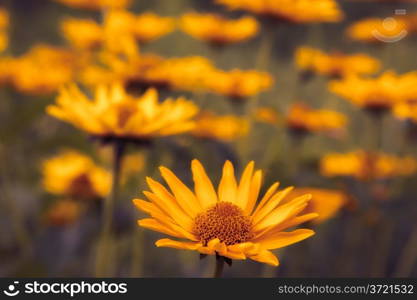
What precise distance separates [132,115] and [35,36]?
2.49m

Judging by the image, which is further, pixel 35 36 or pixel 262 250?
pixel 35 36

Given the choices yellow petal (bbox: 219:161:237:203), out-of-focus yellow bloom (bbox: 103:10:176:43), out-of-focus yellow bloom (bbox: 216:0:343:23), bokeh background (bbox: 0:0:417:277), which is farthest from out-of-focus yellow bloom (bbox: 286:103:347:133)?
yellow petal (bbox: 219:161:237:203)

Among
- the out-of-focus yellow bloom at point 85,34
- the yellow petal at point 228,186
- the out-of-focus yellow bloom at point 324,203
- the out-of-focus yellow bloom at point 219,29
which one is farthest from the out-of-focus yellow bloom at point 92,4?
the yellow petal at point 228,186

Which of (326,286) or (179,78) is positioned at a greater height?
(179,78)

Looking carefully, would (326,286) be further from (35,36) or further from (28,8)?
(28,8)

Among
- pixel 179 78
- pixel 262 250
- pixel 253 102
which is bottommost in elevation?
pixel 262 250

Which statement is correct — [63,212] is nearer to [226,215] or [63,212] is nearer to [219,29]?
[219,29]

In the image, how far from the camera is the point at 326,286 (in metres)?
0.54

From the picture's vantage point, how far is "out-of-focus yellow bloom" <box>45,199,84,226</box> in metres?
A: 0.93

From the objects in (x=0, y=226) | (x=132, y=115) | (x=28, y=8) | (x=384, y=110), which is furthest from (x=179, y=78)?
(x=28, y=8)

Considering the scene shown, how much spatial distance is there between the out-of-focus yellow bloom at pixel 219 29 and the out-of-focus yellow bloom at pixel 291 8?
13 cm

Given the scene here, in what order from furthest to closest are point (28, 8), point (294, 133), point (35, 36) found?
point (28, 8), point (35, 36), point (294, 133)

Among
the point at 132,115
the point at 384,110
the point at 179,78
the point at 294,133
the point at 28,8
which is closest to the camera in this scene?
the point at 132,115

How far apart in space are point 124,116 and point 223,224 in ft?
0.76
